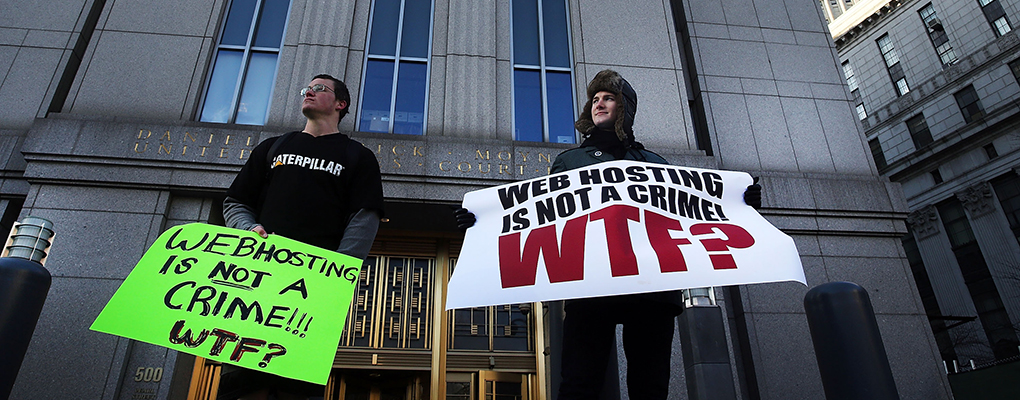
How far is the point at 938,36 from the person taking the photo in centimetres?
3919

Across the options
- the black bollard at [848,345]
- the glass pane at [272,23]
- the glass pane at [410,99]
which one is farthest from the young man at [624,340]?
the glass pane at [272,23]

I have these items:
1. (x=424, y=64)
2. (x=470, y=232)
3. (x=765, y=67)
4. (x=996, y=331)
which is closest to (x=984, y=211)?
(x=996, y=331)

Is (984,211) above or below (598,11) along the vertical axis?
above

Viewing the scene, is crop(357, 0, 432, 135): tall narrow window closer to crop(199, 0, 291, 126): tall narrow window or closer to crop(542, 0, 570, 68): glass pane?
crop(199, 0, 291, 126): tall narrow window

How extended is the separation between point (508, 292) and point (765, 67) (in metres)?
10.1

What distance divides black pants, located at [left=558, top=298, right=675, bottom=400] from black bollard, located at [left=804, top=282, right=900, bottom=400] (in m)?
1.49

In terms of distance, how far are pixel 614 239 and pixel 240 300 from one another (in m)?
1.90

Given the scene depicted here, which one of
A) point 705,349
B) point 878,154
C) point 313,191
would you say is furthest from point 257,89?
point 878,154

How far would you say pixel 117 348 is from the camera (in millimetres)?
6961

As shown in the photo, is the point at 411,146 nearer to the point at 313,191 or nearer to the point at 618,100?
the point at 618,100

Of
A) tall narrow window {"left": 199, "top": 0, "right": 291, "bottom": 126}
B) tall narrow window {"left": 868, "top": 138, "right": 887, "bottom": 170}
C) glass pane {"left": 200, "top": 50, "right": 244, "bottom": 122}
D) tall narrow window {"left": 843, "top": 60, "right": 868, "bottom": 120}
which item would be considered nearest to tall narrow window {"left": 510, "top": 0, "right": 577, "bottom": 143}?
tall narrow window {"left": 199, "top": 0, "right": 291, "bottom": 126}

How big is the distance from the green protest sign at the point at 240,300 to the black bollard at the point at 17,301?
1.39m

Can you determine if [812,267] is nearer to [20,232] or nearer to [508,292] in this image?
[508,292]

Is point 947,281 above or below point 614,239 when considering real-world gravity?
above
